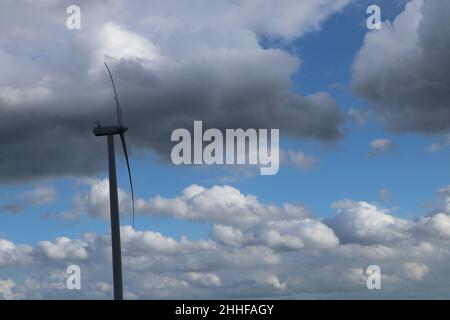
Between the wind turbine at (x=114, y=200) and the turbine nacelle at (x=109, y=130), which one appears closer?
the wind turbine at (x=114, y=200)

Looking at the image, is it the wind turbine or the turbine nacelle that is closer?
the wind turbine

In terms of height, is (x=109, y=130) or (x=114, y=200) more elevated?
(x=109, y=130)
